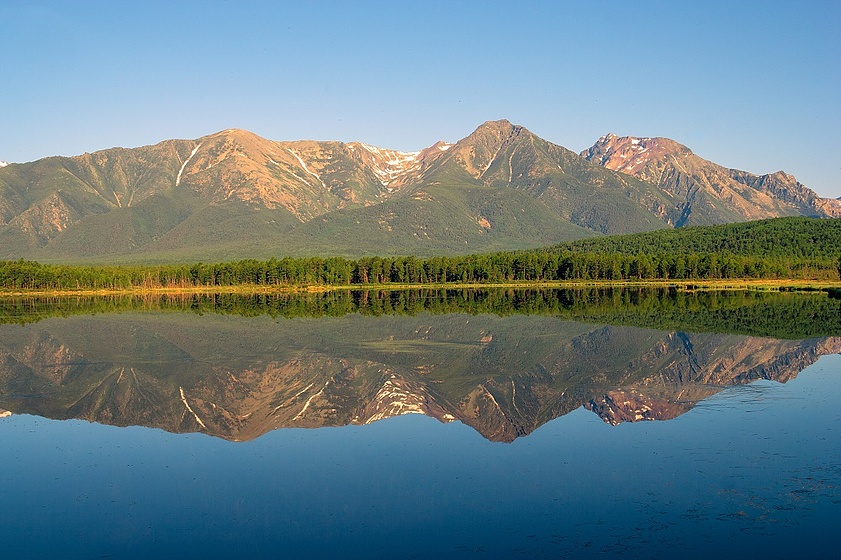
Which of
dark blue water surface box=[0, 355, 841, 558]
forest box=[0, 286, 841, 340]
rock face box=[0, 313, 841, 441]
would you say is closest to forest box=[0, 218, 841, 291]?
forest box=[0, 286, 841, 340]

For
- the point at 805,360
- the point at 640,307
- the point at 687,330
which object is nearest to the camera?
the point at 805,360

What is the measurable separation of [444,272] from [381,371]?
146709 mm

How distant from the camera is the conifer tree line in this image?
178 metres

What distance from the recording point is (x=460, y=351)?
5569 cm

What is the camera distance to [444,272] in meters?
192

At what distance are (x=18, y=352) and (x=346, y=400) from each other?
3454cm

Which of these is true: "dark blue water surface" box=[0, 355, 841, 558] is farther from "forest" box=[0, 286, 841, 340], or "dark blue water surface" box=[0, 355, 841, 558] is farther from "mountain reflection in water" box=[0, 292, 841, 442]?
"forest" box=[0, 286, 841, 340]

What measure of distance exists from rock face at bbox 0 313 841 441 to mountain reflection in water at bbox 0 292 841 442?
0.13 metres

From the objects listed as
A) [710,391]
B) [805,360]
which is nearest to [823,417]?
[710,391]

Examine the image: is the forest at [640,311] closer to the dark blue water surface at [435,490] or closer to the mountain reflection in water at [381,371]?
the mountain reflection in water at [381,371]

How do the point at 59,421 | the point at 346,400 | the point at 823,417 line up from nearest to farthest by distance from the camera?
the point at 823,417 < the point at 59,421 < the point at 346,400

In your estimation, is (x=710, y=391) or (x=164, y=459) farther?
(x=710, y=391)

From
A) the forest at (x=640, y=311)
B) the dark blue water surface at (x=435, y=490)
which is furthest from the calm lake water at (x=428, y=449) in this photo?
the forest at (x=640, y=311)

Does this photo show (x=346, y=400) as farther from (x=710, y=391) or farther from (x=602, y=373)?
(x=710, y=391)
